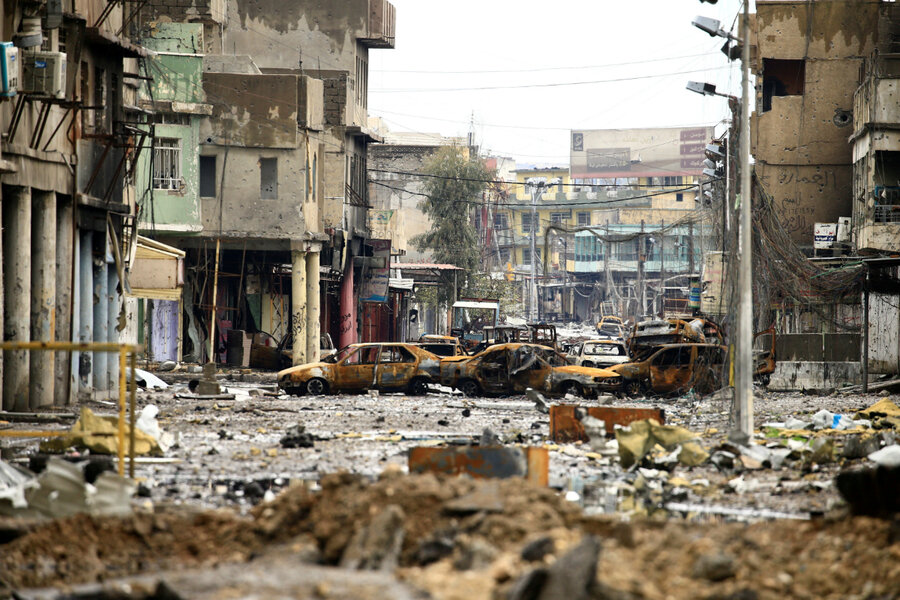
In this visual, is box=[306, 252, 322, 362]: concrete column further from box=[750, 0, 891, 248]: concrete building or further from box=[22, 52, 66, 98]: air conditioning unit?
box=[22, 52, 66, 98]: air conditioning unit

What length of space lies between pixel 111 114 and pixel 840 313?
78.5 feet

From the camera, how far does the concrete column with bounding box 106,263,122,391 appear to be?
85.4 feet

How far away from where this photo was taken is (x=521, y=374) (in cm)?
2738

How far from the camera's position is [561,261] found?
112000mm

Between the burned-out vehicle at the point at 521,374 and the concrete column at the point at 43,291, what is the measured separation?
33.2 ft

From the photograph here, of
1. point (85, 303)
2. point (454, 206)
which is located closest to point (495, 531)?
point (85, 303)

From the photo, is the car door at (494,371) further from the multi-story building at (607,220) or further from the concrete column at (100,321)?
the multi-story building at (607,220)

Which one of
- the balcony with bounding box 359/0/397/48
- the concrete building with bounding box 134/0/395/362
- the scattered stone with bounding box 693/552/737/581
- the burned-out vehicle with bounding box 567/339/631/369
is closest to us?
the scattered stone with bounding box 693/552/737/581

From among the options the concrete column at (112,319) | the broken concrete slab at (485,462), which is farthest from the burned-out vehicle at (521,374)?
the broken concrete slab at (485,462)

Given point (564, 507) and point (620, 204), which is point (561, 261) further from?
point (564, 507)

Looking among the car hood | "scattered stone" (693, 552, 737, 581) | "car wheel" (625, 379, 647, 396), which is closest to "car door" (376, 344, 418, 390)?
the car hood

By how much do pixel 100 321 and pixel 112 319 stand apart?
3.54ft

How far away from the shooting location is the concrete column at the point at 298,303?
38500mm

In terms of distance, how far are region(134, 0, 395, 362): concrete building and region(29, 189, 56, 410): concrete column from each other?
1371 centimetres
